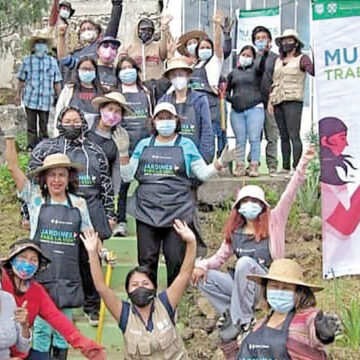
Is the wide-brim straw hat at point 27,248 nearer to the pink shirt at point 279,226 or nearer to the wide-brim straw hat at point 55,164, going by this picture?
the wide-brim straw hat at point 55,164

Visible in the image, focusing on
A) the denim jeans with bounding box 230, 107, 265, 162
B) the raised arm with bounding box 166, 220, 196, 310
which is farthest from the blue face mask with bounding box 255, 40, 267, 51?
the raised arm with bounding box 166, 220, 196, 310

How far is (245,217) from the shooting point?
258 inches

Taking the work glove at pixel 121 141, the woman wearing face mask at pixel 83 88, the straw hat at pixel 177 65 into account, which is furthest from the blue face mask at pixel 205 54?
the work glove at pixel 121 141

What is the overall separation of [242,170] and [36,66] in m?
2.60

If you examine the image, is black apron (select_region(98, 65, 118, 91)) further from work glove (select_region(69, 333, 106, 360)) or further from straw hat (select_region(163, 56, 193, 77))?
work glove (select_region(69, 333, 106, 360))

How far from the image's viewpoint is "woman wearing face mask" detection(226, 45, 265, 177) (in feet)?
31.6

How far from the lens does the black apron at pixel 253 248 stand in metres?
6.45

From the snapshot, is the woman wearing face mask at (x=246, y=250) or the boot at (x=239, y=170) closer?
the woman wearing face mask at (x=246, y=250)

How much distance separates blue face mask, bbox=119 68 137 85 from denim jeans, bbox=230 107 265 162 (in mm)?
1629

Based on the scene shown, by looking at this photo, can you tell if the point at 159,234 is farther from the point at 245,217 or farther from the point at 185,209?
the point at 245,217

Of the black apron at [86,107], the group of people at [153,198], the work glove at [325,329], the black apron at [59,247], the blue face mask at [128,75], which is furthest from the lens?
the blue face mask at [128,75]

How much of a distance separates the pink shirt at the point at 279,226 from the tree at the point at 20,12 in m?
5.20

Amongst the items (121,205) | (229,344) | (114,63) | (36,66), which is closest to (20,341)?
(229,344)

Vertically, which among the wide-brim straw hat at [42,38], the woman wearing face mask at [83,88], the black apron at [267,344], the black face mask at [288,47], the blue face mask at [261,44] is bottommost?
the black apron at [267,344]
